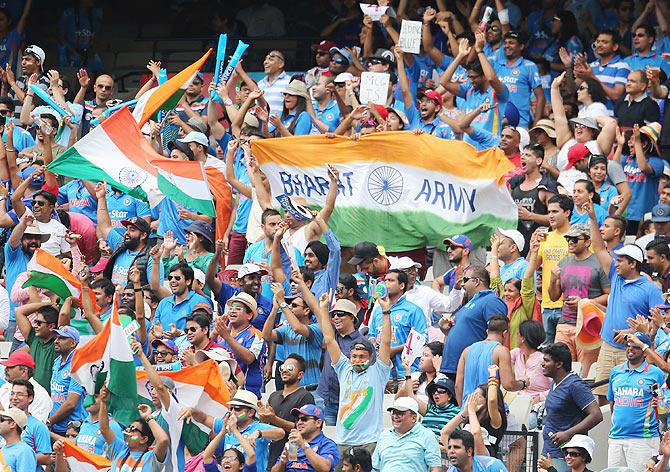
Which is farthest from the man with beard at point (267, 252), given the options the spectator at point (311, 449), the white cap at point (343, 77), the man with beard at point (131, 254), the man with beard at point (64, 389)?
the white cap at point (343, 77)

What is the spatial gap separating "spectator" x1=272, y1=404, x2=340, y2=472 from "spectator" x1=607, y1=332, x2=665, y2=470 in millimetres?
2149

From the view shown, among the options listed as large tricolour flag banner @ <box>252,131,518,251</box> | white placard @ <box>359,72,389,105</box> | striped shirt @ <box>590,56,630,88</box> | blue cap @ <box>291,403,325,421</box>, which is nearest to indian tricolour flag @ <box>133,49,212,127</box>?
large tricolour flag banner @ <box>252,131,518,251</box>

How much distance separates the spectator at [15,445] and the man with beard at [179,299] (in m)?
2.06

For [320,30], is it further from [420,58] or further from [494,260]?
[494,260]

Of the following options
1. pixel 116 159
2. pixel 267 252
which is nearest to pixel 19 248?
pixel 116 159

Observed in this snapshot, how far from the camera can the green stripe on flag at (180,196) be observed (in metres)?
17.2

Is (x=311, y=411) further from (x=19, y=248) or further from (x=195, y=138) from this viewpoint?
(x=195, y=138)

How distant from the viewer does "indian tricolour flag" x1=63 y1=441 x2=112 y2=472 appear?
14.5 metres

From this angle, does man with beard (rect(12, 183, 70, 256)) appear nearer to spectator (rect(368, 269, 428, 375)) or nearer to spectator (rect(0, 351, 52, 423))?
spectator (rect(0, 351, 52, 423))

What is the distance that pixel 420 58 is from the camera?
21.5 m

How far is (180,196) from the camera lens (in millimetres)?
17172

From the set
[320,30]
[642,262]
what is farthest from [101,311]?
[320,30]

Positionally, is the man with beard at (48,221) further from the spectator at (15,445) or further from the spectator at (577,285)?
the spectator at (577,285)

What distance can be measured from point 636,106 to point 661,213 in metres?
2.14
